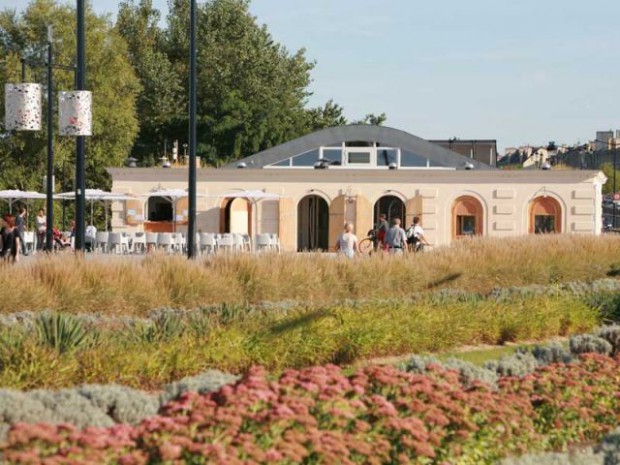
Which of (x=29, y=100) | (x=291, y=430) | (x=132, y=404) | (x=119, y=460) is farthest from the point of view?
(x=29, y=100)

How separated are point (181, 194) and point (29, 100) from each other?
65.9 feet

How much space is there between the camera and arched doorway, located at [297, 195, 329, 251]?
147 ft

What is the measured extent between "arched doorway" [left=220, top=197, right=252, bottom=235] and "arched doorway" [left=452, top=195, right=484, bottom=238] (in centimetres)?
733

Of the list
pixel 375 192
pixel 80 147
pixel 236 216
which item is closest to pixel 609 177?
pixel 375 192

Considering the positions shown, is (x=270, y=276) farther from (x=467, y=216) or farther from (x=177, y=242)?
(x=467, y=216)

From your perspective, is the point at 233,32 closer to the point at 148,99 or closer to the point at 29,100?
the point at 148,99

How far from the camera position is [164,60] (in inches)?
2859

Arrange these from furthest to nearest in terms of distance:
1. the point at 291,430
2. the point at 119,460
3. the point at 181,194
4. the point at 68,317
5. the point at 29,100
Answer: the point at 181,194
the point at 29,100
the point at 68,317
the point at 291,430
the point at 119,460

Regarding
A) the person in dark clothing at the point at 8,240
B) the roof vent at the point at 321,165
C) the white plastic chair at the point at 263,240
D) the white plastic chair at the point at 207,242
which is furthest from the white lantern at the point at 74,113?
the roof vent at the point at 321,165

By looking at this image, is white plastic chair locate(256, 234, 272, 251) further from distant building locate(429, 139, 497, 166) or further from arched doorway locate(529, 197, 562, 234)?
distant building locate(429, 139, 497, 166)

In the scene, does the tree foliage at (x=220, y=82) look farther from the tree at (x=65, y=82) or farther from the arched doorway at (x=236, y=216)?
the arched doorway at (x=236, y=216)

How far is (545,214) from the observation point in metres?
40.6

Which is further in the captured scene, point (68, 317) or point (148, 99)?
point (148, 99)

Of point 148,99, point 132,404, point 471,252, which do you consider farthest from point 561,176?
point 148,99
